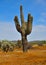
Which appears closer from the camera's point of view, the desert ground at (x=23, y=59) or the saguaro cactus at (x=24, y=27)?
the desert ground at (x=23, y=59)

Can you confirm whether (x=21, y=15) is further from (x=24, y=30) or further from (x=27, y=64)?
(x=27, y=64)

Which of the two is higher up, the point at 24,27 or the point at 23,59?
the point at 24,27

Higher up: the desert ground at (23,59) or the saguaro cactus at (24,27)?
the saguaro cactus at (24,27)

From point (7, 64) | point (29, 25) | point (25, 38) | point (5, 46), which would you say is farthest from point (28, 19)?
point (7, 64)

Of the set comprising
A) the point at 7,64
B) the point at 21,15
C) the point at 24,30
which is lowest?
Result: the point at 7,64

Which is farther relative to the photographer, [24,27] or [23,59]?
[24,27]

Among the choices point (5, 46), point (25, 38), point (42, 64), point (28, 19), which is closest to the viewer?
point (42, 64)

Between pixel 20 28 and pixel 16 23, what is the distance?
110 cm

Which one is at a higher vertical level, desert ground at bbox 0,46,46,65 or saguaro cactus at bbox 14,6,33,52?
saguaro cactus at bbox 14,6,33,52

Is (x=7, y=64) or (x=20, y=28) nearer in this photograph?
(x=7, y=64)

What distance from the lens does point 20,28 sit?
33.8 meters

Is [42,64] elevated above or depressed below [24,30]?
below

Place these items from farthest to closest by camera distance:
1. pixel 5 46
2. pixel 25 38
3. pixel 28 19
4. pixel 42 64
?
pixel 5 46 < pixel 25 38 < pixel 28 19 < pixel 42 64

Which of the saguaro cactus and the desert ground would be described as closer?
the desert ground
